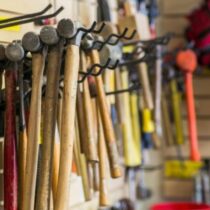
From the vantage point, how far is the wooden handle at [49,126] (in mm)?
982

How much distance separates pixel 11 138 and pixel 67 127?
0.41 ft

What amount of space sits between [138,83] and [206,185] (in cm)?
81

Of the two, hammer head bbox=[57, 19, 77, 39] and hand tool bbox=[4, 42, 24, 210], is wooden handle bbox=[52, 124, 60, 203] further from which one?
hammer head bbox=[57, 19, 77, 39]

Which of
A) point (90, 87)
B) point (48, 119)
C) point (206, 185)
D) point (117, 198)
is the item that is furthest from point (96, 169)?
point (206, 185)

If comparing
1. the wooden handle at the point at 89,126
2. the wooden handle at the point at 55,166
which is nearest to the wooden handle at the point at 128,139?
the wooden handle at the point at 89,126

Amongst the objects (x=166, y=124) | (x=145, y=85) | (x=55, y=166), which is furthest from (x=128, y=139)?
(x=55, y=166)

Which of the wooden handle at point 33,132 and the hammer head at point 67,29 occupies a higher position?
the hammer head at point 67,29

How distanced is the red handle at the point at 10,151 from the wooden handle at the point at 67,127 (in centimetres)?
10

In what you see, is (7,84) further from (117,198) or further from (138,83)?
(117,198)

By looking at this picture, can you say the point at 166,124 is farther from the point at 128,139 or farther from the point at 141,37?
the point at 141,37

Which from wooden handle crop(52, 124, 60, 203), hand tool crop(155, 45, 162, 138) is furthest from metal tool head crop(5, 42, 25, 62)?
hand tool crop(155, 45, 162, 138)

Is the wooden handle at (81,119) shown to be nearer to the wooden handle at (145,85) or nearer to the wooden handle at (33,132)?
the wooden handle at (33,132)

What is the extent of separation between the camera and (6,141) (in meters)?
1.02

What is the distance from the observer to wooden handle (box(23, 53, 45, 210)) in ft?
3.21
